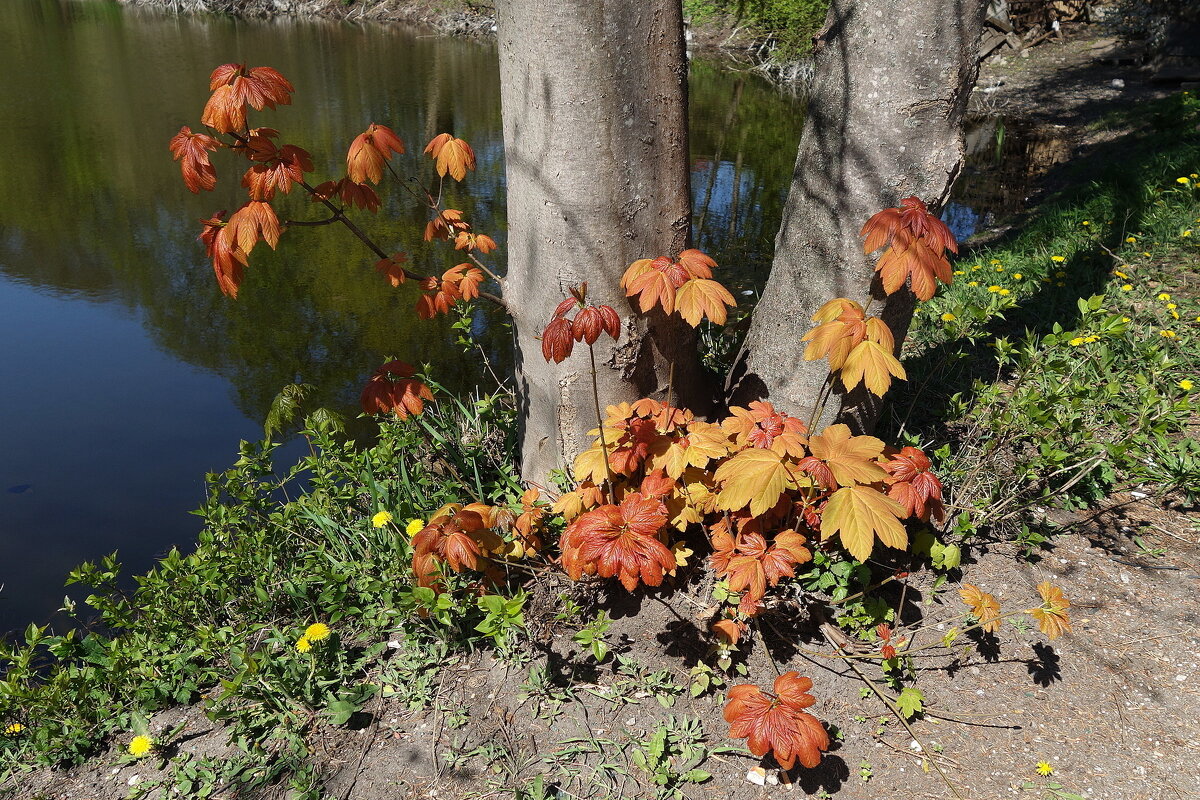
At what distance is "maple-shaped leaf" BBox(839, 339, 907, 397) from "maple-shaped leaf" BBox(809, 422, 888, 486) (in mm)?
172

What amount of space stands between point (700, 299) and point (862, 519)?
709 mm

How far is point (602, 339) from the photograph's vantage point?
7.82 feet

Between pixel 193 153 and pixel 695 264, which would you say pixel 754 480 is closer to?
pixel 695 264

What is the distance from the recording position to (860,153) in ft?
7.23

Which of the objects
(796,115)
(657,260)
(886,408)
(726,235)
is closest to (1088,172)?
(726,235)

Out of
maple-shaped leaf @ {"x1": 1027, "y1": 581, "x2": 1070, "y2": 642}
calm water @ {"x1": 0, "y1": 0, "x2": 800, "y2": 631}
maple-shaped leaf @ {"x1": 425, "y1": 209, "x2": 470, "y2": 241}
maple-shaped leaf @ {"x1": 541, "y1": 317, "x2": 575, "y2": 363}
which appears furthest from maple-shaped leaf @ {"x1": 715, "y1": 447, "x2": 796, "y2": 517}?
calm water @ {"x1": 0, "y1": 0, "x2": 800, "y2": 631}

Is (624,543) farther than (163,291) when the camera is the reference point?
No

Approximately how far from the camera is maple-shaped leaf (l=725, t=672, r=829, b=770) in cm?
175

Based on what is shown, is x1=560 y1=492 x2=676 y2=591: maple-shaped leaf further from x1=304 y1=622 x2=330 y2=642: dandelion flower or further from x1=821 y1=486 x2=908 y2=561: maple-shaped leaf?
x1=304 y1=622 x2=330 y2=642: dandelion flower

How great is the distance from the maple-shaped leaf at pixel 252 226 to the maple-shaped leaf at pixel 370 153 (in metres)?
0.33

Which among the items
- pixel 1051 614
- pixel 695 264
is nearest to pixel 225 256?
pixel 695 264

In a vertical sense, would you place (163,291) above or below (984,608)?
below

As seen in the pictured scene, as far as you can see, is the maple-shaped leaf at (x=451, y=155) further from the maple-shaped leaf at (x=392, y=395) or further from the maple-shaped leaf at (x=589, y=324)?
the maple-shaped leaf at (x=589, y=324)

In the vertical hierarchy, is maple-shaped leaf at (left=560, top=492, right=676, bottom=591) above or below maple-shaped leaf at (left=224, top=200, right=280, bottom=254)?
below
